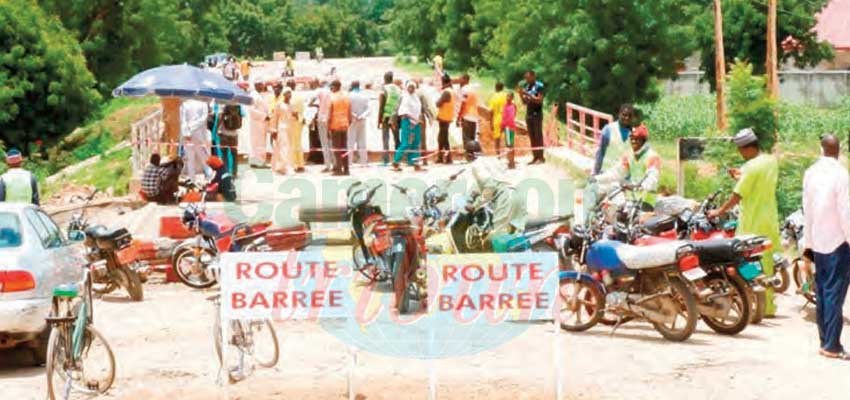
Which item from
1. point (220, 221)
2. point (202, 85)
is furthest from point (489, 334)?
point (202, 85)

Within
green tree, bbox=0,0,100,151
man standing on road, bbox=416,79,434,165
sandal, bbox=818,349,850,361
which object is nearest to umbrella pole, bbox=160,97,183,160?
man standing on road, bbox=416,79,434,165

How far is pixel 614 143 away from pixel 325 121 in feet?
37.0

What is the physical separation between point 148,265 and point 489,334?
7.04 m

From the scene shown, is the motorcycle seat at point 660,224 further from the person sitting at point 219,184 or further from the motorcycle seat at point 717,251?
the person sitting at point 219,184

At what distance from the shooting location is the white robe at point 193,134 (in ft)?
86.2

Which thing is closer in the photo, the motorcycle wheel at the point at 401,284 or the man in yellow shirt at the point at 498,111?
the motorcycle wheel at the point at 401,284

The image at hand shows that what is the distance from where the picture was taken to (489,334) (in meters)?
13.5

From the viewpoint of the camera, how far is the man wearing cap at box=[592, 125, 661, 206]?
15.9m

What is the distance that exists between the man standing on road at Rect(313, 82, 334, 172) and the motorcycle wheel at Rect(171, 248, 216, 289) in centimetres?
897

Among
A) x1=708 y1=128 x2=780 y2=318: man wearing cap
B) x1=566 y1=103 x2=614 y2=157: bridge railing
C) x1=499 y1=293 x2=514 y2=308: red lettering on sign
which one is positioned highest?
x1=566 y1=103 x2=614 y2=157: bridge railing

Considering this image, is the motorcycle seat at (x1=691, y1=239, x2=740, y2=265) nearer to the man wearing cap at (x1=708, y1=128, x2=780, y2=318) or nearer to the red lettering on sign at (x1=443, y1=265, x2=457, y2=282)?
the man wearing cap at (x1=708, y1=128, x2=780, y2=318)

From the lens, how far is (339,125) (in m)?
27.5

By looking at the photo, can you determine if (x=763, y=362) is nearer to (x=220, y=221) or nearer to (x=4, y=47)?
(x=220, y=221)

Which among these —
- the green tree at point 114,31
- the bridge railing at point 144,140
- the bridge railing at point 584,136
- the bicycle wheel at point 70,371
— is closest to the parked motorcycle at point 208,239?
the bicycle wheel at point 70,371
